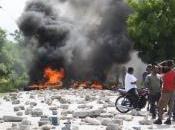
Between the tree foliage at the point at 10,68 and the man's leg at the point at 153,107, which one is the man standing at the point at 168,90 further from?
the tree foliage at the point at 10,68

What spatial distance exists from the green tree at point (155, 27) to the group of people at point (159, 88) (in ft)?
85.1

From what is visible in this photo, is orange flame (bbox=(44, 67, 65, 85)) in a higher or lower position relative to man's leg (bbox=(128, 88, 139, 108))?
higher

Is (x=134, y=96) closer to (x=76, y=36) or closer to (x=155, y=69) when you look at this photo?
(x=155, y=69)

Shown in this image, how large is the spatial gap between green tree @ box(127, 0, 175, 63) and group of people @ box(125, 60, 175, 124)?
2593 centimetres

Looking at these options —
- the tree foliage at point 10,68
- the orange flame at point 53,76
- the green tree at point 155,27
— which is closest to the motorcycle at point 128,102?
the green tree at point 155,27

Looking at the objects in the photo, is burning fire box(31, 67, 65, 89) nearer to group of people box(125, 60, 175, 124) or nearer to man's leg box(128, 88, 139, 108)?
man's leg box(128, 88, 139, 108)

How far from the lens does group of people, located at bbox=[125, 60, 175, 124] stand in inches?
635

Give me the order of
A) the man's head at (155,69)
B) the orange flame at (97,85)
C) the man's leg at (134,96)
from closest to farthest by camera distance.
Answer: the man's head at (155,69)
the man's leg at (134,96)
the orange flame at (97,85)


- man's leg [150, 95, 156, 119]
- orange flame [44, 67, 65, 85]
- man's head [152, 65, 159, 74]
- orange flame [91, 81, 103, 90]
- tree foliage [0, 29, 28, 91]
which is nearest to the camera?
man's head [152, 65, 159, 74]

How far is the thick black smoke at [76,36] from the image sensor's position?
177ft

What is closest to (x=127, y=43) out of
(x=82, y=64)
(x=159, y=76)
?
(x=82, y=64)

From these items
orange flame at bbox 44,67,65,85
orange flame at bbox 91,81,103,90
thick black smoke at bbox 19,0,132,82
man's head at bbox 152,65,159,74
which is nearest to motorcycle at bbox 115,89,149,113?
man's head at bbox 152,65,159,74

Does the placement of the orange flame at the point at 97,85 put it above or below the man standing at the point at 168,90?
above

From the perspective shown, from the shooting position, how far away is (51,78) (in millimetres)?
50969
